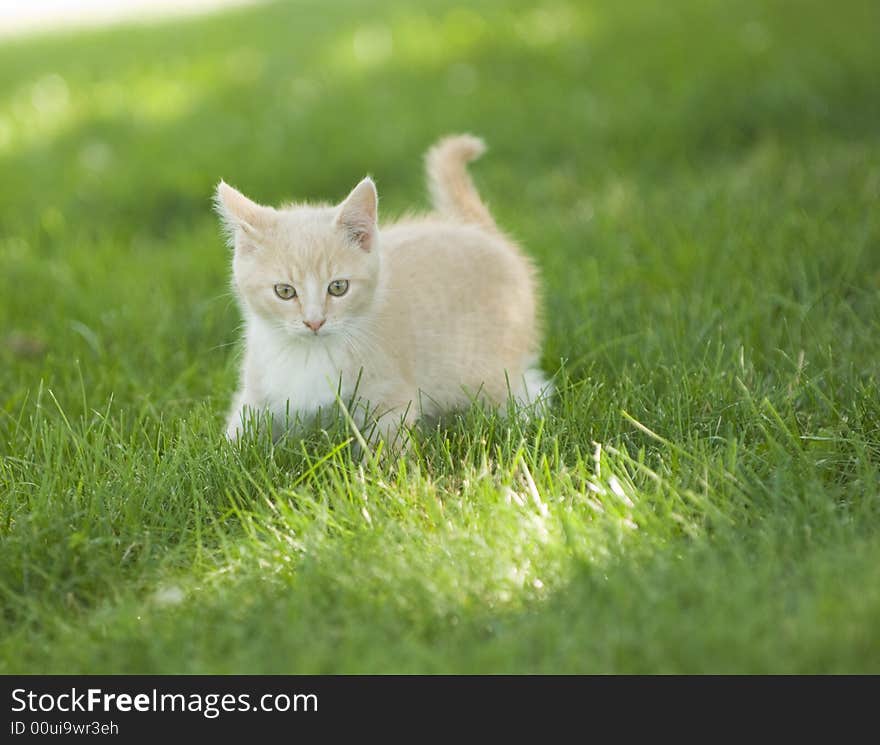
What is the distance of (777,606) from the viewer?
190cm

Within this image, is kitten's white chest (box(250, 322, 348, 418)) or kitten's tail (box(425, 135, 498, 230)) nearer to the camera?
kitten's white chest (box(250, 322, 348, 418))

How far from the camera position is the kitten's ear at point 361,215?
2732 millimetres

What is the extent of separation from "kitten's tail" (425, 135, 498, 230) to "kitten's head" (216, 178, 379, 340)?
3.02 ft

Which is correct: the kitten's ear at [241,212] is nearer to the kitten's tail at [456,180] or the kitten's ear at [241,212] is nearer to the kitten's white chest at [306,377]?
the kitten's white chest at [306,377]

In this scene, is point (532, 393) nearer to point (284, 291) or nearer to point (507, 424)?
point (507, 424)

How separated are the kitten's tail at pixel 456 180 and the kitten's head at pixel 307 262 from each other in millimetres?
920

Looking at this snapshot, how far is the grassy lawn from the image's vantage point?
200 centimetres

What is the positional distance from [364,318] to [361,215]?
286 mm

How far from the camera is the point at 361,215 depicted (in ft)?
9.09

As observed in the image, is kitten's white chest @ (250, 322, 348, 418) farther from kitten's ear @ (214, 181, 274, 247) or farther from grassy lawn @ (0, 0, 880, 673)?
kitten's ear @ (214, 181, 274, 247)

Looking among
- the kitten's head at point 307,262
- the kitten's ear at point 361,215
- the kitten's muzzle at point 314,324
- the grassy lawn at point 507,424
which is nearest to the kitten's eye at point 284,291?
the kitten's head at point 307,262

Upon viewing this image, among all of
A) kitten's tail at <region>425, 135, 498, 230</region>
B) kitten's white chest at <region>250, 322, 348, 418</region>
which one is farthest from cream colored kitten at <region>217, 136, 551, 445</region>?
kitten's tail at <region>425, 135, 498, 230</region>

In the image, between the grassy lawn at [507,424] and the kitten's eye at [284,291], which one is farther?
the kitten's eye at [284,291]

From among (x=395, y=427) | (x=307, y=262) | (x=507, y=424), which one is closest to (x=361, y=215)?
(x=307, y=262)
